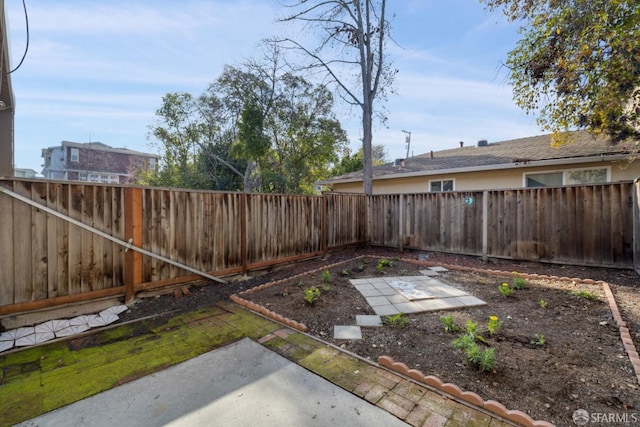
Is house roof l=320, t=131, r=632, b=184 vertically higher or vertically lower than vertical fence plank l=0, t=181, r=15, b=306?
higher

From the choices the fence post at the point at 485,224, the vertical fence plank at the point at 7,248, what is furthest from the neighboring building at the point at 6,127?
the fence post at the point at 485,224

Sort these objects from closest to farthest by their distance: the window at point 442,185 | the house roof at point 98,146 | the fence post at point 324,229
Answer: the fence post at point 324,229 → the window at point 442,185 → the house roof at point 98,146

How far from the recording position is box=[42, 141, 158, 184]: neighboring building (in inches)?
929

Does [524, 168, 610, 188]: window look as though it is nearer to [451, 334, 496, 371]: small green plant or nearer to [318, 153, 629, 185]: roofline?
[318, 153, 629, 185]: roofline

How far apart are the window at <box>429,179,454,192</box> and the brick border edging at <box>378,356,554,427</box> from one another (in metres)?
8.59

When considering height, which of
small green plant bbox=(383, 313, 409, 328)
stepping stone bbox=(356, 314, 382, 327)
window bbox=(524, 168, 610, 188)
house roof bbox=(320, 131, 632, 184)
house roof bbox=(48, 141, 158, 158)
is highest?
house roof bbox=(48, 141, 158, 158)

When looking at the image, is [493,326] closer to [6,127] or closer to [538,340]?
[538,340]

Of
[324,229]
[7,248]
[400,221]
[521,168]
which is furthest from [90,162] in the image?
[521,168]

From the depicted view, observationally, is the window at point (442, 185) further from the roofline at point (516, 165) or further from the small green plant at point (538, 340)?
the small green plant at point (538, 340)

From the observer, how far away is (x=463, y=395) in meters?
1.84

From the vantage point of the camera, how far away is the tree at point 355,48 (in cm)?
984

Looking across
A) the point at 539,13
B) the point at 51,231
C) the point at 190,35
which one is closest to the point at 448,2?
the point at 539,13

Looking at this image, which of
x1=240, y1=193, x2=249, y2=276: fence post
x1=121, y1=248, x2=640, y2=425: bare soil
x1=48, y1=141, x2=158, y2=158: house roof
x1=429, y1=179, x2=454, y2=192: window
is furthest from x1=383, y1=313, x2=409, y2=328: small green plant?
x1=48, y1=141, x2=158, y2=158: house roof

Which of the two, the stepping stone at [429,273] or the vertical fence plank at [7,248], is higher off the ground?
the vertical fence plank at [7,248]
